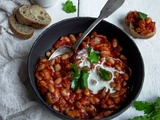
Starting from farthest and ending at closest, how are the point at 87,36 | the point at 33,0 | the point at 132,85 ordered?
the point at 33,0
the point at 87,36
the point at 132,85

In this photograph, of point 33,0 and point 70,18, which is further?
point 33,0

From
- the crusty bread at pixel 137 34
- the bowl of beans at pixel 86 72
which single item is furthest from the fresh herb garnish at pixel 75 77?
the crusty bread at pixel 137 34

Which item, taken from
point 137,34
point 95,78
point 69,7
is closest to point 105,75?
point 95,78

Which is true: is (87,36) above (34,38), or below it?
above

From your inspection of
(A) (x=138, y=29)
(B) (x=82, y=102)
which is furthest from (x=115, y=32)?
(B) (x=82, y=102)

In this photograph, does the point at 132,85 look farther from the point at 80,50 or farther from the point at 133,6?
the point at 133,6

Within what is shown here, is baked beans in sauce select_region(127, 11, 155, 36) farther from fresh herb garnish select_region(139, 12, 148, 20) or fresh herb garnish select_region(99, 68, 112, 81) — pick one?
fresh herb garnish select_region(99, 68, 112, 81)

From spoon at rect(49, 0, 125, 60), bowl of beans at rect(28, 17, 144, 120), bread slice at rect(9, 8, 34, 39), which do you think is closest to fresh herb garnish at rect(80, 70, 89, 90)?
bowl of beans at rect(28, 17, 144, 120)

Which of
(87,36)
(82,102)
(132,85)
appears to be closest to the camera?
(82,102)
